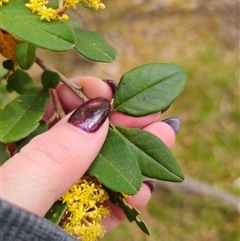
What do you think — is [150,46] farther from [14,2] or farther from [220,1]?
[14,2]

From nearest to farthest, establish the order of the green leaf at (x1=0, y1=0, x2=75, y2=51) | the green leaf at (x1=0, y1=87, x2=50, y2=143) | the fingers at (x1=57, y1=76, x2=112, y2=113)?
the green leaf at (x1=0, y1=0, x2=75, y2=51) < the green leaf at (x1=0, y1=87, x2=50, y2=143) < the fingers at (x1=57, y1=76, x2=112, y2=113)

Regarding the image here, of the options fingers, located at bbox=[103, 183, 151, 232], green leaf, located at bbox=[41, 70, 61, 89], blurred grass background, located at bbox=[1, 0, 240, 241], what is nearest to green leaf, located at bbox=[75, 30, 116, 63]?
green leaf, located at bbox=[41, 70, 61, 89]

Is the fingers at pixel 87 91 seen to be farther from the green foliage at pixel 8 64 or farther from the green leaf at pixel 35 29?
the green leaf at pixel 35 29

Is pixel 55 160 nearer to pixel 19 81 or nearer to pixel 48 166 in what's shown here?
pixel 48 166

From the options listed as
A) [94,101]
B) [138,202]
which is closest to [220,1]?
[138,202]

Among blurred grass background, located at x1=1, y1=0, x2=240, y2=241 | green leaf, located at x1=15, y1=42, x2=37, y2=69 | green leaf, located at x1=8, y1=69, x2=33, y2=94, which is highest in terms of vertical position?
green leaf, located at x1=15, y1=42, x2=37, y2=69

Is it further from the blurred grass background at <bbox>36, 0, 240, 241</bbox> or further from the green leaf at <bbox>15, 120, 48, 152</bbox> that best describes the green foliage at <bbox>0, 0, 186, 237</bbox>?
the blurred grass background at <bbox>36, 0, 240, 241</bbox>

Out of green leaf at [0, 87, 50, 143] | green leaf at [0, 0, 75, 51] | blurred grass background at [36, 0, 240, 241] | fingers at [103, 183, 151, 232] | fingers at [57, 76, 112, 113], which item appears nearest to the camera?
green leaf at [0, 0, 75, 51]

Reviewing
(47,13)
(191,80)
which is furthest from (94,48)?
(191,80)
